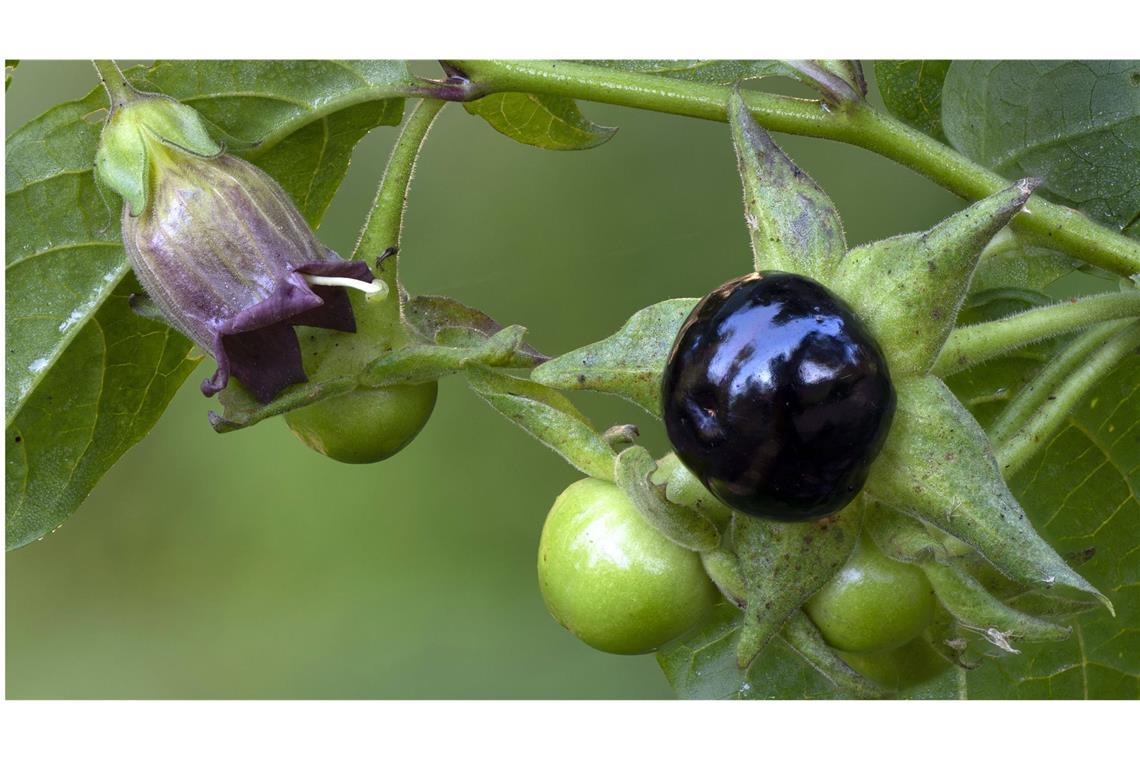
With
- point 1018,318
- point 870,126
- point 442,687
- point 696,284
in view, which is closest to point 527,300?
point 696,284

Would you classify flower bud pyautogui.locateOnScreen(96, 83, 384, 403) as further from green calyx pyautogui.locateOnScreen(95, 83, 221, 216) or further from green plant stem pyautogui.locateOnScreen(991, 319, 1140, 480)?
green plant stem pyautogui.locateOnScreen(991, 319, 1140, 480)

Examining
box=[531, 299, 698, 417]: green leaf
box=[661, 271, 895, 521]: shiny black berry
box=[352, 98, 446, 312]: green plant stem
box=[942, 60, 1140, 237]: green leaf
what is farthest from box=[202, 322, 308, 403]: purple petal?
box=[942, 60, 1140, 237]: green leaf

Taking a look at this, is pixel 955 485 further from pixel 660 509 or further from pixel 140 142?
pixel 140 142

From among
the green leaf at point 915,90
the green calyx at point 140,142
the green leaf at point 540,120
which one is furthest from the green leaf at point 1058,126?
the green calyx at point 140,142

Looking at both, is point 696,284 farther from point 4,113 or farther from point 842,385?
point 842,385

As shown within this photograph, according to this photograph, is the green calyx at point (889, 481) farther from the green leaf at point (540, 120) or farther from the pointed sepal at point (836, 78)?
the green leaf at point (540, 120)

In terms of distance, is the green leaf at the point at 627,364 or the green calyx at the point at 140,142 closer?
the green leaf at the point at 627,364
